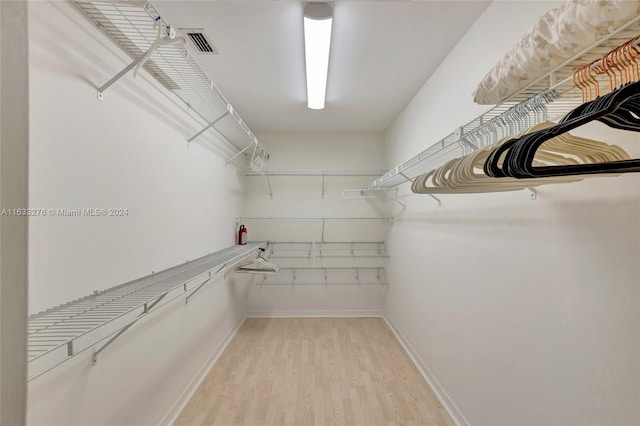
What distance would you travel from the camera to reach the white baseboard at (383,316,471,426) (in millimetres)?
1821

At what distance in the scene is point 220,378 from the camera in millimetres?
2340

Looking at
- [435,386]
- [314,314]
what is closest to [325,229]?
[314,314]

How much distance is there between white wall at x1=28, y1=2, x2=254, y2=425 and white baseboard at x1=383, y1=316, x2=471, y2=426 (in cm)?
176

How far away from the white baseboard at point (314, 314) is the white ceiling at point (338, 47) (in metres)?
2.44

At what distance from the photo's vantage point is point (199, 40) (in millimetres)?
1828

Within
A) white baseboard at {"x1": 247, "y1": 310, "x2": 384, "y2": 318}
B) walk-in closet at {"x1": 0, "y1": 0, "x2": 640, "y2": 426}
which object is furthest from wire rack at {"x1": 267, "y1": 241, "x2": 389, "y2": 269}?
walk-in closet at {"x1": 0, "y1": 0, "x2": 640, "y2": 426}

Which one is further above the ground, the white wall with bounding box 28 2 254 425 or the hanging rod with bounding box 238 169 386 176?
the hanging rod with bounding box 238 169 386 176

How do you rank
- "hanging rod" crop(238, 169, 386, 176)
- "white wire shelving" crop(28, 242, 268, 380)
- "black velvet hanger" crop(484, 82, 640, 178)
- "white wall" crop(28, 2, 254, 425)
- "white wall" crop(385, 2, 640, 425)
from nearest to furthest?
"black velvet hanger" crop(484, 82, 640, 178) < "white wire shelving" crop(28, 242, 268, 380) < "white wall" crop(385, 2, 640, 425) < "white wall" crop(28, 2, 254, 425) < "hanging rod" crop(238, 169, 386, 176)

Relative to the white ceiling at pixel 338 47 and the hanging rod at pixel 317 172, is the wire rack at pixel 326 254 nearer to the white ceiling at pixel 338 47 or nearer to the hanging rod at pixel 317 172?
the hanging rod at pixel 317 172

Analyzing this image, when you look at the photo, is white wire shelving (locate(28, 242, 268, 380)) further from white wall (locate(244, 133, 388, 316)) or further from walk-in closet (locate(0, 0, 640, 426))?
white wall (locate(244, 133, 388, 316))

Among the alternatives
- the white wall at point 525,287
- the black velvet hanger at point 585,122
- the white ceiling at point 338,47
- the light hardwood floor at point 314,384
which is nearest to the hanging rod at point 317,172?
the white ceiling at point 338,47

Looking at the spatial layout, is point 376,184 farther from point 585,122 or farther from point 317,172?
point 585,122

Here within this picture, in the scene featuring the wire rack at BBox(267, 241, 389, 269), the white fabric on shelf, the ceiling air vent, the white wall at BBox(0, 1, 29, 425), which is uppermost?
the ceiling air vent

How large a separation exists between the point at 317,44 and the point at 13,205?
5.95 feet
